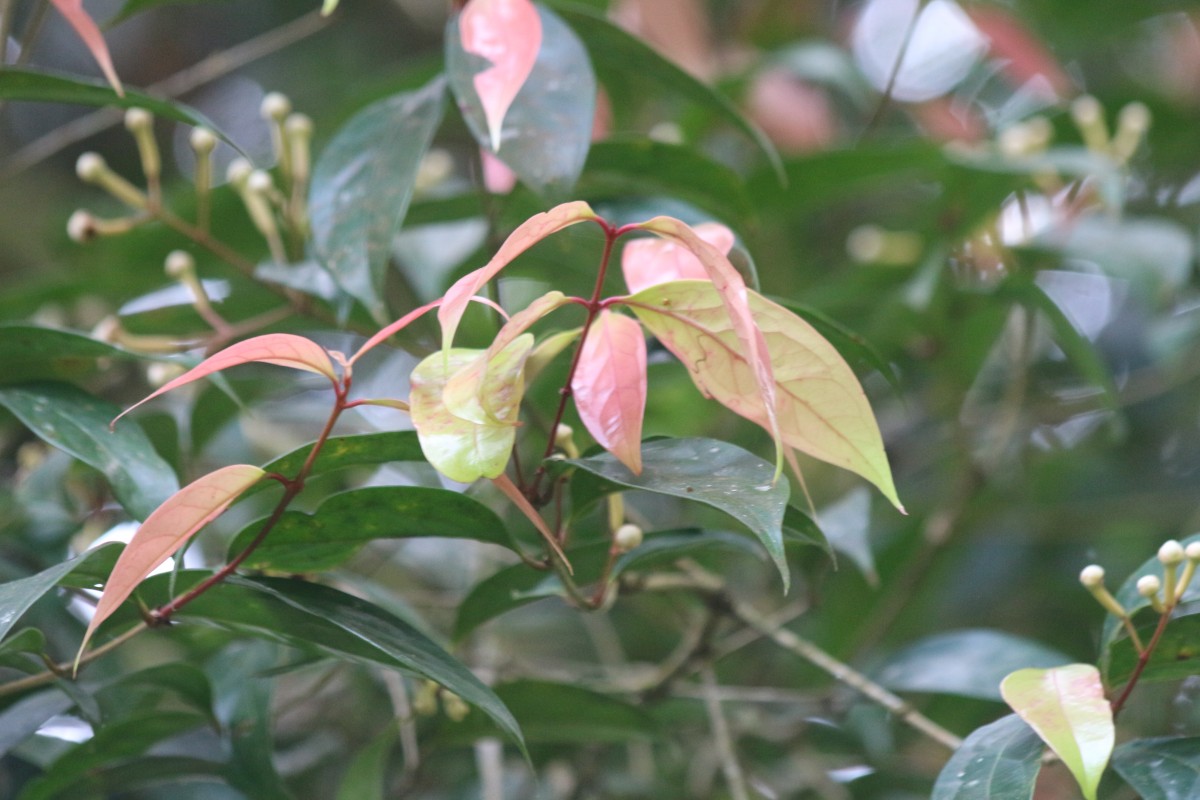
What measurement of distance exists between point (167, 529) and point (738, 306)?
25 cm

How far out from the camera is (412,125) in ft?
2.38

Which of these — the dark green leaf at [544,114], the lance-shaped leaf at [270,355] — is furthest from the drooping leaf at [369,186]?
the lance-shaped leaf at [270,355]

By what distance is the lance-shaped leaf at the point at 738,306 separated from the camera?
414 millimetres

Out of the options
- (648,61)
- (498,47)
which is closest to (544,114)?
(498,47)

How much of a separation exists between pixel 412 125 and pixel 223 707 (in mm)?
393

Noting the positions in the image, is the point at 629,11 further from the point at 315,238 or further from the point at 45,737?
the point at 45,737

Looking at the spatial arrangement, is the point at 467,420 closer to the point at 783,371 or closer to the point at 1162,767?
the point at 783,371

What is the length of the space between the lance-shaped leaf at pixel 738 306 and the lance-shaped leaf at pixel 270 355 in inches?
5.8

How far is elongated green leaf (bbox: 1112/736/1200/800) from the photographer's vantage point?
51cm

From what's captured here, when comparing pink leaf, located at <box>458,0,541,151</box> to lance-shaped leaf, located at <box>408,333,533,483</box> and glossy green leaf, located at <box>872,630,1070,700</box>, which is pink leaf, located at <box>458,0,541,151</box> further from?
glossy green leaf, located at <box>872,630,1070,700</box>

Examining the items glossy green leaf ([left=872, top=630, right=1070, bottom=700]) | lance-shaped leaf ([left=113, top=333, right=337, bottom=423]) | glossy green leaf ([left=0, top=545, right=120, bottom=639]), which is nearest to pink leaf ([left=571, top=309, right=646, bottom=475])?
lance-shaped leaf ([left=113, top=333, right=337, bottom=423])

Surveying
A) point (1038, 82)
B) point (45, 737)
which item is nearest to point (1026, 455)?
point (1038, 82)

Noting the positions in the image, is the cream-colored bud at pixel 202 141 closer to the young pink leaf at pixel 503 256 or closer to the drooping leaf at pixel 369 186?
the drooping leaf at pixel 369 186

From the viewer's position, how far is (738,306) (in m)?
0.43
